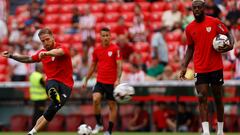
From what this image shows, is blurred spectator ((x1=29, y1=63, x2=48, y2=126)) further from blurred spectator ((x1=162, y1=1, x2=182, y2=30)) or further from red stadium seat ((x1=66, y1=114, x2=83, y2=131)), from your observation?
blurred spectator ((x1=162, y1=1, x2=182, y2=30))

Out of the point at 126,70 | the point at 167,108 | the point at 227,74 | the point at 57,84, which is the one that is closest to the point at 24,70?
the point at 126,70

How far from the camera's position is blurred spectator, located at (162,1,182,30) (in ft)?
82.4

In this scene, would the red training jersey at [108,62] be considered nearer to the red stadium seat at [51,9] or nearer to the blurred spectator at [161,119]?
the blurred spectator at [161,119]

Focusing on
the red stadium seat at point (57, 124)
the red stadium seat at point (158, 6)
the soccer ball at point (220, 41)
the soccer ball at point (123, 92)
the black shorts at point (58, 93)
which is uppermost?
the soccer ball at point (220, 41)

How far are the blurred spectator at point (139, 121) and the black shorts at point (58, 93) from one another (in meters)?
7.11

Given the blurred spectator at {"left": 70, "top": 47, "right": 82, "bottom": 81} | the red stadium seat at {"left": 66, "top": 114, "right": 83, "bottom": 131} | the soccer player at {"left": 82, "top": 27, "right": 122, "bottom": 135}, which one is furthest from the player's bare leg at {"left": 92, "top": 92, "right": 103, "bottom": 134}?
the blurred spectator at {"left": 70, "top": 47, "right": 82, "bottom": 81}

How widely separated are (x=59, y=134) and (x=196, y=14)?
717 cm

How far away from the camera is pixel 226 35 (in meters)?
14.6

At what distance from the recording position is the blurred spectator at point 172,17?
25.1m

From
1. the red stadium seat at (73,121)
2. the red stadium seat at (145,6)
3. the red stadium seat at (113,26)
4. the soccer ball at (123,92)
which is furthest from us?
the red stadium seat at (145,6)

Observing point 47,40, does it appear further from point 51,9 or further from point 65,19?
point 51,9

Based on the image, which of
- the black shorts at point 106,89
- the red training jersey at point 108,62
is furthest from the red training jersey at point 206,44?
the red training jersey at point 108,62

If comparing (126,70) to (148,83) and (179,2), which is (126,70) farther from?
(179,2)

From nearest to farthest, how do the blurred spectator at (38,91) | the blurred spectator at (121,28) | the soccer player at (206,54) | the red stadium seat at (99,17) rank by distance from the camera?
the soccer player at (206,54)
the blurred spectator at (38,91)
the blurred spectator at (121,28)
the red stadium seat at (99,17)
